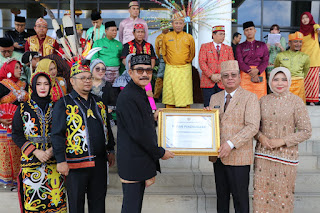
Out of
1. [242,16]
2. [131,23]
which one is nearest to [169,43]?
[131,23]

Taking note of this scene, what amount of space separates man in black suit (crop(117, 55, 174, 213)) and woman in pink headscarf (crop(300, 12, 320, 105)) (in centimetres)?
502

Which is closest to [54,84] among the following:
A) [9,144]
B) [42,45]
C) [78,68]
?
[78,68]

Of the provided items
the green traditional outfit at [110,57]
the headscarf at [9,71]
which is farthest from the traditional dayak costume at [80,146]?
the green traditional outfit at [110,57]

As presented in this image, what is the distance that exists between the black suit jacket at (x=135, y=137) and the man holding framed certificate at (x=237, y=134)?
83 centimetres

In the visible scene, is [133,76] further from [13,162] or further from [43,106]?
[13,162]

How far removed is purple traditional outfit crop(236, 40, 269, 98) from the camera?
18.2ft

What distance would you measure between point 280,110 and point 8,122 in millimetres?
3086

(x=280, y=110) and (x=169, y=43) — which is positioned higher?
(x=169, y=43)

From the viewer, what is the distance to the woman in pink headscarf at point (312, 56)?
21.1ft

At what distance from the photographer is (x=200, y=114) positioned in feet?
10.5

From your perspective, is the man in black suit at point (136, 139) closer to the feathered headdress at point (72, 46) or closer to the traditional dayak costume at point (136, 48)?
the feathered headdress at point (72, 46)

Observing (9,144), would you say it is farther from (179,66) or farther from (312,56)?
(312,56)

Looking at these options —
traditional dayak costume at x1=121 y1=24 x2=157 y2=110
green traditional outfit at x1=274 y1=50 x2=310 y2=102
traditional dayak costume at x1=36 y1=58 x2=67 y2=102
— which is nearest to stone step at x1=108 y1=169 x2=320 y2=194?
traditional dayak costume at x1=36 y1=58 x2=67 y2=102

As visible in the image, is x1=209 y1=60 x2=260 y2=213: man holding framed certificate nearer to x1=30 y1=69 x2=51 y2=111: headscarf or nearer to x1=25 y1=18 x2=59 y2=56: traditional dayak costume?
x1=30 y1=69 x2=51 y2=111: headscarf
